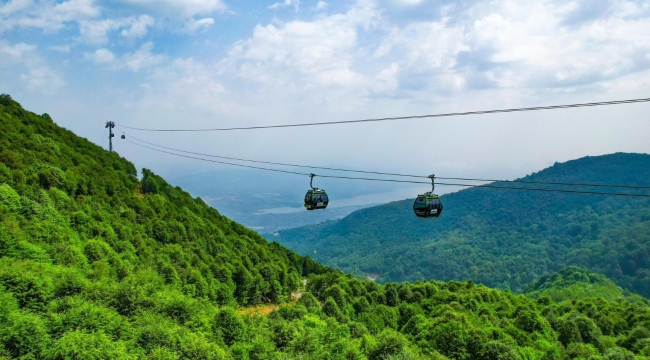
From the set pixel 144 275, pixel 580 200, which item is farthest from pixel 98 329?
pixel 580 200

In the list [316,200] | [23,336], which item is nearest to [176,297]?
[23,336]

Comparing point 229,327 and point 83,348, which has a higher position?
point 83,348

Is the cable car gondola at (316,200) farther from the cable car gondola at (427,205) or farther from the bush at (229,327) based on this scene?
the bush at (229,327)

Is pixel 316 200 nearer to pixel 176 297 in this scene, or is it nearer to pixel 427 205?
pixel 427 205

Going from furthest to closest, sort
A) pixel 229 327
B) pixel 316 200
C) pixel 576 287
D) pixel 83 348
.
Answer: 1. pixel 576 287
2. pixel 229 327
3. pixel 316 200
4. pixel 83 348

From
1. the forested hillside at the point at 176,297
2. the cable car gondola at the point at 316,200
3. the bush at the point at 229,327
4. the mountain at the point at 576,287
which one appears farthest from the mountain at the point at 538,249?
the cable car gondola at the point at 316,200

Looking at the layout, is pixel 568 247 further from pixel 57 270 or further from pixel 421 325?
pixel 57 270

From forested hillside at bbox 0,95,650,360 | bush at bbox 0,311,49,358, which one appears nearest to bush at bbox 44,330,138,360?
forested hillside at bbox 0,95,650,360

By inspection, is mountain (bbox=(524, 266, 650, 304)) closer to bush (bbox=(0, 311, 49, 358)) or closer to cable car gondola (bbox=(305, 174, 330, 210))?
cable car gondola (bbox=(305, 174, 330, 210))

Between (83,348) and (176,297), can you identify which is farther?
(176,297)
